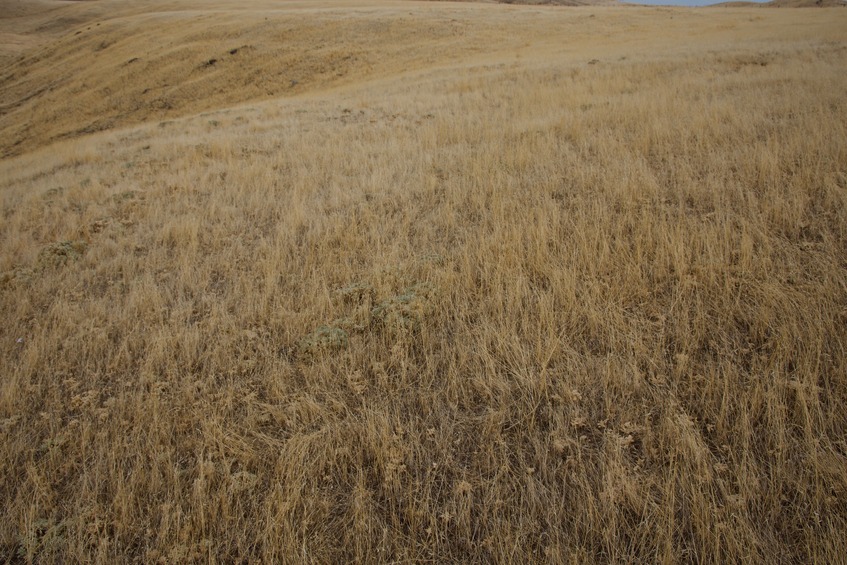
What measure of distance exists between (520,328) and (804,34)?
25.0 metres

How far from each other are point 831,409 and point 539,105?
9240 millimetres

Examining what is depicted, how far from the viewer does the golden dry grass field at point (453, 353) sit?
1978 millimetres

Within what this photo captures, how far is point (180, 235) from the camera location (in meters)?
5.36

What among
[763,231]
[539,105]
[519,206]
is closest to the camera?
[763,231]

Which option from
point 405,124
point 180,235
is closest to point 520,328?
point 180,235

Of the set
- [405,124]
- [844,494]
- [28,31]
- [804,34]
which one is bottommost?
[844,494]

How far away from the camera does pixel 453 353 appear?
2.93m

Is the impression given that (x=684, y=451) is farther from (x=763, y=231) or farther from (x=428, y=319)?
(x=763, y=231)

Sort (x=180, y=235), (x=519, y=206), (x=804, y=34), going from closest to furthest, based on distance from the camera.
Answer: (x=519, y=206) → (x=180, y=235) → (x=804, y=34)

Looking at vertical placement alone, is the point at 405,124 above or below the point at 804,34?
below

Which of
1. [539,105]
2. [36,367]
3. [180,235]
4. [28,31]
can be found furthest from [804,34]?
[28,31]

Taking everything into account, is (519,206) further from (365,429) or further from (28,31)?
(28,31)

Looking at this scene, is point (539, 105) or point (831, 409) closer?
point (831, 409)

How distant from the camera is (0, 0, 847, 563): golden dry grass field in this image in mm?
1978
